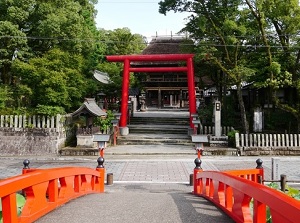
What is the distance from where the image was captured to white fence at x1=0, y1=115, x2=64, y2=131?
57.8 feet

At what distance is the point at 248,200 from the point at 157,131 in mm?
18124

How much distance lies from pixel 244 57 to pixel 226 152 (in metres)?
7.18

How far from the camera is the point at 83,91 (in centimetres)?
2073

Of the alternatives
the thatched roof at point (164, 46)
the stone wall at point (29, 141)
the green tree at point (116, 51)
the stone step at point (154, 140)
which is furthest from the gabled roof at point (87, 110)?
the thatched roof at point (164, 46)

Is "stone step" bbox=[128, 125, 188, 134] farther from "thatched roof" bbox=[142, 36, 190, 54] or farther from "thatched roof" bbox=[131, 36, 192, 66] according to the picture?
"thatched roof" bbox=[142, 36, 190, 54]

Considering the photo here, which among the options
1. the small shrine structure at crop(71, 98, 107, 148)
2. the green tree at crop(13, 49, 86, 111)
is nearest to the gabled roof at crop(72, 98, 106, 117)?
the small shrine structure at crop(71, 98, 107, 148)

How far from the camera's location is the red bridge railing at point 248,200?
283 centimetres

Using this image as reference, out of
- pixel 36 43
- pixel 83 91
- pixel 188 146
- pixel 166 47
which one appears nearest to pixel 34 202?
pixel 188 146

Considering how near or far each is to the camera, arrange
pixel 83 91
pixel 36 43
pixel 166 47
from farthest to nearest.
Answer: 1. pixel 166 47
2. pixel 36 43
3. pixel 83 91

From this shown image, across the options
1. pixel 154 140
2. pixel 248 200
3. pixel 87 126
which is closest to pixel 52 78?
pixel 87 126

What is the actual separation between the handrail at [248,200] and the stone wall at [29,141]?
38.5 ft

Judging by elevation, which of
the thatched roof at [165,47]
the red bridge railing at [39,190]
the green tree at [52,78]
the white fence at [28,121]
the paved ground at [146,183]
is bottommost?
the paved ground at [146,183]

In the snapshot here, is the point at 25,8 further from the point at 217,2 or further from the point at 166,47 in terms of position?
the point at 166,47

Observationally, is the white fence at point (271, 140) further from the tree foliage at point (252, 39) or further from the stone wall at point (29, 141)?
the stone wall at point (29, 141)
